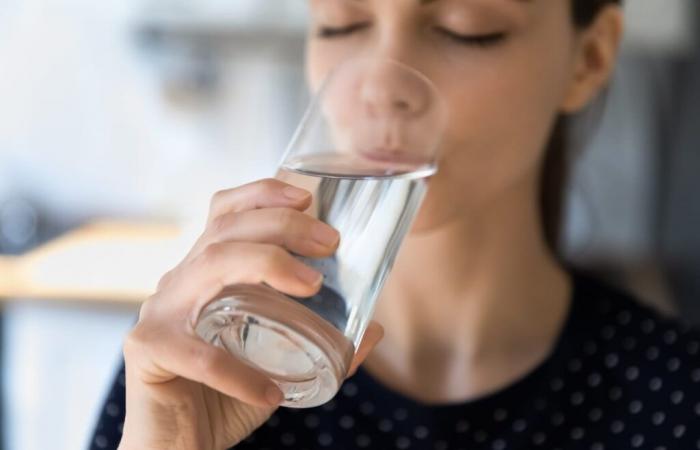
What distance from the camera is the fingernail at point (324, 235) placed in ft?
1.60

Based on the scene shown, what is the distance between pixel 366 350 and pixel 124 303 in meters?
1.28

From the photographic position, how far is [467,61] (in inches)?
29.5

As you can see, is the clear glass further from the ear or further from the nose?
the ear

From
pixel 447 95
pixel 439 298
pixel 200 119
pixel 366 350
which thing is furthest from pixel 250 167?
pixel 366 350

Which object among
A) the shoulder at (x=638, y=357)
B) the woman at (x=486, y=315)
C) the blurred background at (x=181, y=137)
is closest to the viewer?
the woman at (x=486, y=315)

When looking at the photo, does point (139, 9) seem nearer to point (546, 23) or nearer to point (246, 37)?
point (246, 37)

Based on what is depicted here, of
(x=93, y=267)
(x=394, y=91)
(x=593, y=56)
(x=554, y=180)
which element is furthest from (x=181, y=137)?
(x=394, y=91)

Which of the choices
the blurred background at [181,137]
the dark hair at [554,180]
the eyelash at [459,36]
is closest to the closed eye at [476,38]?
the eyelash at [459,36]

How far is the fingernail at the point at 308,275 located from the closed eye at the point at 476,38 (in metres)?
0.34

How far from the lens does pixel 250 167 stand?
2.29 metres

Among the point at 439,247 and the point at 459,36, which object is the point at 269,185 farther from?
the point at 439,247

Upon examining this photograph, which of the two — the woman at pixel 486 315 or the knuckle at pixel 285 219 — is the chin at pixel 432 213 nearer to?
the woman at pixel 486 315

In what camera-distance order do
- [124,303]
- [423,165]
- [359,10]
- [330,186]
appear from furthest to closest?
[124,303] < [359,10] < [423,165] < [330,186]

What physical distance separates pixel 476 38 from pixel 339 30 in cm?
12
